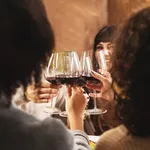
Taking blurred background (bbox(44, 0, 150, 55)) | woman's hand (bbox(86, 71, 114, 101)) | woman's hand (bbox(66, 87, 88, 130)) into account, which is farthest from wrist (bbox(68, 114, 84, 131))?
blurred background (bbox(44, 0, 150, 55))

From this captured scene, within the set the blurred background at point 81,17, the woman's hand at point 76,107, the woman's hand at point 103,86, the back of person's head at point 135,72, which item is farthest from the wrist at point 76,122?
the blurred background at point 81,17

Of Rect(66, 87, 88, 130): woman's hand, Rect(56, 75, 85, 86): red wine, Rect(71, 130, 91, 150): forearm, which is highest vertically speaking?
Rect(56, 75, 85, 86): red wine

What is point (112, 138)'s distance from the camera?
103 centimetres

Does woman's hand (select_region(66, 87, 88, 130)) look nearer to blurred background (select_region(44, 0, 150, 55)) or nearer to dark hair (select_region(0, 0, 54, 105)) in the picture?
dark hair (select_region(0, 0, 54, 105))

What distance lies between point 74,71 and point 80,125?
305 millimetres

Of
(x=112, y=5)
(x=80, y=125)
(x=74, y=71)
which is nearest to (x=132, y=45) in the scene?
(x=80, y=125)

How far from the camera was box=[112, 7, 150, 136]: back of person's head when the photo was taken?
3.17ft

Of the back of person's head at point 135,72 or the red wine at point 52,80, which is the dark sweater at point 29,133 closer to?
the back of person's head at point 135,72

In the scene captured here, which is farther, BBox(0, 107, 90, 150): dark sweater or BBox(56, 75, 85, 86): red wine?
BBox(56, 75, 85, 86): red wine

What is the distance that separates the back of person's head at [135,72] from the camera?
0.96 meters

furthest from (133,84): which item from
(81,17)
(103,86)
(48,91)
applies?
(81,17)

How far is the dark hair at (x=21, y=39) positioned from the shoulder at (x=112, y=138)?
10.3 inches

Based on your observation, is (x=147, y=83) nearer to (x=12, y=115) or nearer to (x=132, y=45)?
(x=132, y=45)

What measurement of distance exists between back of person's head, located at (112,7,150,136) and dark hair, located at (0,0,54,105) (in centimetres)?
20
